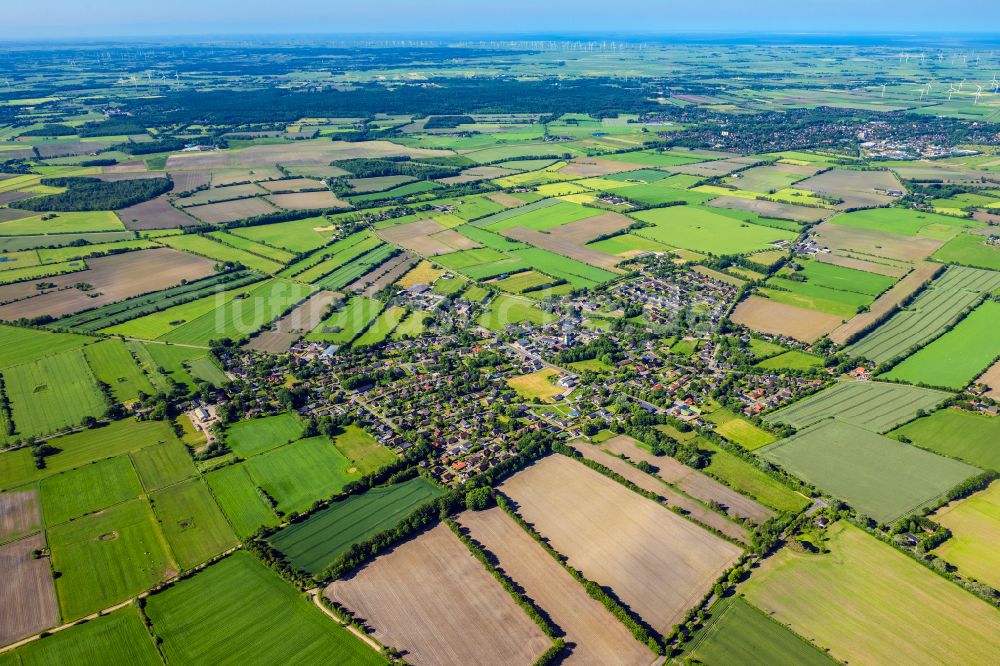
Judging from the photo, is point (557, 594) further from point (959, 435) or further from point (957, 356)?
point (957, 356)

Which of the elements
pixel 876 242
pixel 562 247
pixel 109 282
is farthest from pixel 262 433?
pixel 876 242

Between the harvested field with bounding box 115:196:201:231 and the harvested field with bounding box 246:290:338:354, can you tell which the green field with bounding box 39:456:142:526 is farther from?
the harvested field with bounding box 115:196:201:231

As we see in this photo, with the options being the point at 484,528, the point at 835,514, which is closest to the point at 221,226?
the point at 484,528

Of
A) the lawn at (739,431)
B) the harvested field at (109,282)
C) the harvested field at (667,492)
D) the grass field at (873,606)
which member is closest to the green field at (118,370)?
the harvested field at (109,282)

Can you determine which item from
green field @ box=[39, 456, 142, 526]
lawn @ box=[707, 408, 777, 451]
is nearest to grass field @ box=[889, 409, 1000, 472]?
lawn @ box=[707, 408, 777, 451]

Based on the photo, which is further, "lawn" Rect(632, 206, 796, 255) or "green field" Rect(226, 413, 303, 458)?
"lawn" Rect(632, 206, 796, 255)

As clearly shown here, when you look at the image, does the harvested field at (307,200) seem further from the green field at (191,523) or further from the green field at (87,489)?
the green field at (191,523)

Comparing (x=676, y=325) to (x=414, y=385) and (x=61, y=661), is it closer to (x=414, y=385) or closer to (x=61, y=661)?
(x=414, y=385)
